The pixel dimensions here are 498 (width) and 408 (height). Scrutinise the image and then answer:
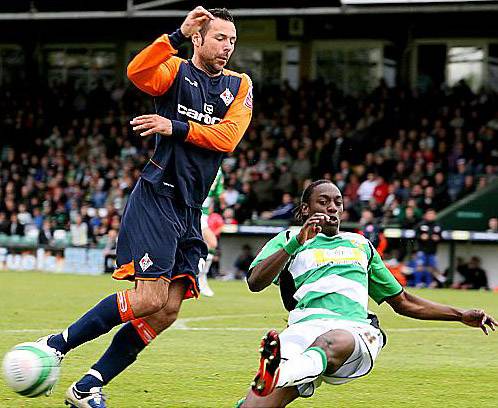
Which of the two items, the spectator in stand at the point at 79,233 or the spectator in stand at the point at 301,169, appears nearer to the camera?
the spectator in stand at the point at 79,233

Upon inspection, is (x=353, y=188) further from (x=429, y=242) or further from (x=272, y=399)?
(x=272, y=399)

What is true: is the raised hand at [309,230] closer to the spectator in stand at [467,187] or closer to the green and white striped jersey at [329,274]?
the green and white striped jersey at [329,274]

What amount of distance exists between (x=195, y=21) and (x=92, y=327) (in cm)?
176

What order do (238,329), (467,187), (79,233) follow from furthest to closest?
1. (79,233)
2. (467,187)
3. (238,329)

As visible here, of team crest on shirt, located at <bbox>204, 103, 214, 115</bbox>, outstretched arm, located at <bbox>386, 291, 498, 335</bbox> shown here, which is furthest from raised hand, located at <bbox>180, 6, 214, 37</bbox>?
outstretched arm, located at <bbox>386, 291, 498, 335</bbox>

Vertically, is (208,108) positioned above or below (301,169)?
above

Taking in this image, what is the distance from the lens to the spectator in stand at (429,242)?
67.0 feet

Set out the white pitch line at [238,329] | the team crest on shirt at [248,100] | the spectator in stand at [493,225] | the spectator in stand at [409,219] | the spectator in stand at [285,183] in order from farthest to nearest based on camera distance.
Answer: the spectator in stand at [285,183] < the spectator in stand at [493,225] < the spectator in stand at [409,219] < the white pitch line at [238,329] < the team crest on shirt at [248,100]

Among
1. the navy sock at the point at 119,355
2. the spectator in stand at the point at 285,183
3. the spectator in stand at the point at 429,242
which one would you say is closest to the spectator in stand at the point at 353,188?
the spectator in stand at the point at 285,183

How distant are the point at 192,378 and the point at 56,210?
18.8m

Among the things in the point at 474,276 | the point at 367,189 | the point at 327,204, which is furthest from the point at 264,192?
the point at 327,204

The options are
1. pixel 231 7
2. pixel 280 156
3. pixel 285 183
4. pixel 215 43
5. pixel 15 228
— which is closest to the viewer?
pixel 215 43

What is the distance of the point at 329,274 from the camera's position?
540 centimetres

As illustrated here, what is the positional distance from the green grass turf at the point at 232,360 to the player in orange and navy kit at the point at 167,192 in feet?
1.61
